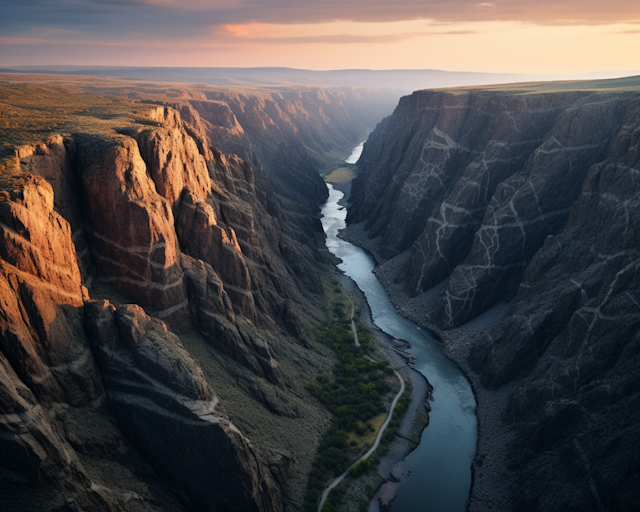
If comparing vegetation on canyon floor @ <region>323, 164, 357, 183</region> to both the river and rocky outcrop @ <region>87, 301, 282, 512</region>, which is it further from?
rocky outcrop @ <region>87, 301, 282, 512</region>

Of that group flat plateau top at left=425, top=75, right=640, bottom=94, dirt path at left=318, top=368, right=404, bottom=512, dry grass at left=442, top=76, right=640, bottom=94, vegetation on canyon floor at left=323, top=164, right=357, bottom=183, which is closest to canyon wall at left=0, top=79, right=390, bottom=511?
dirt path at left=318, top=368, right=404, bottom=512

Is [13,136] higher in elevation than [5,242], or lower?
higher

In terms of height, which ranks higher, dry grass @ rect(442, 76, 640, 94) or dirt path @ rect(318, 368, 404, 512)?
dry grass @ rect(442, 76, 640, 94)

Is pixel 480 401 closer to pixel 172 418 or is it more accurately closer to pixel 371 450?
pixel 371 450

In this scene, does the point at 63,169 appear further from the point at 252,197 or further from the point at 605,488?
the point at 605,488

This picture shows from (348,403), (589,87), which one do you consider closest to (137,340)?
(348,403)

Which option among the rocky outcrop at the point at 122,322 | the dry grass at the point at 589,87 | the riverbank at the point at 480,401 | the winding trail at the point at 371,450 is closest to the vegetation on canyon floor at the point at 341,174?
the dry grass at the point at 589,87

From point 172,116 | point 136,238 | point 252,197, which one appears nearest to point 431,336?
point 252,197

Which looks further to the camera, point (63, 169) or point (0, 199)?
point (63, 169)
